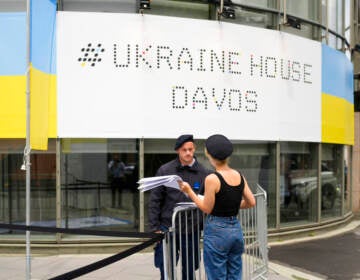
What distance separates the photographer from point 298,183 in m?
10.2

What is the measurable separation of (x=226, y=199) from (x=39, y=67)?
3.17 m

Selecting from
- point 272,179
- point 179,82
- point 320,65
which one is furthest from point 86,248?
point 320,65

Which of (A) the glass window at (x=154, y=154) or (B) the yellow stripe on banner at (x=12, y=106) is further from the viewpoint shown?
(A) the glass window at (x=154, y=154)

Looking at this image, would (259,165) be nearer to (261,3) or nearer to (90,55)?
(261,3)

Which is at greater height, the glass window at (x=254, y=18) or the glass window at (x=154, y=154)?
the glass window at (x=254, y=18)

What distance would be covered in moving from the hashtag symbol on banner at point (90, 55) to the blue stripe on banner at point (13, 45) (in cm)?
97

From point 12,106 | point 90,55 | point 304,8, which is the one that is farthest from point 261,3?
point 12,106

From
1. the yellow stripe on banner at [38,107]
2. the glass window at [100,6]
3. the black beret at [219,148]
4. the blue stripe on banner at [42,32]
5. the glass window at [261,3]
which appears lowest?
the black beret at [219,148]

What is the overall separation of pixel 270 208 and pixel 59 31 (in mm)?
5371

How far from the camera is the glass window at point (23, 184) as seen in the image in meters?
8.05

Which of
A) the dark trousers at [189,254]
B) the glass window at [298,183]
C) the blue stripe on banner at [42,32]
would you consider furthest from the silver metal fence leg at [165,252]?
the glass window at [298,183]

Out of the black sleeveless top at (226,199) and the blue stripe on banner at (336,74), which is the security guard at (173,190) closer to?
the black sleeveless top at (226,199)

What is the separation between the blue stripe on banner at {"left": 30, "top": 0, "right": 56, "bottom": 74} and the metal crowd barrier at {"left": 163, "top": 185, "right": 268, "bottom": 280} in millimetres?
2735

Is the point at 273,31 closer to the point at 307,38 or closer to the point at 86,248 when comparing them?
the point at 307,38
